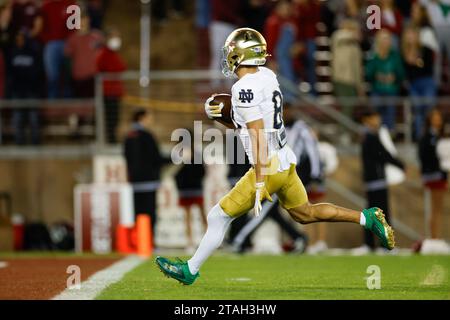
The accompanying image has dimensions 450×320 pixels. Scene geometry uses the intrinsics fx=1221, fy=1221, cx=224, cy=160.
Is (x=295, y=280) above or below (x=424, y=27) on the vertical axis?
below

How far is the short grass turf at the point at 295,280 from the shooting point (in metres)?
8.76

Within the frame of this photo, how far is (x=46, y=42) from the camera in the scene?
1786 centimetres

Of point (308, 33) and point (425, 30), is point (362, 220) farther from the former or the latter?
point (308, 33)

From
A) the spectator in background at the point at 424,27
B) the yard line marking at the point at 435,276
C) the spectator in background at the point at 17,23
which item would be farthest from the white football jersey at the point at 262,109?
the spectator in background at the point at 17,23

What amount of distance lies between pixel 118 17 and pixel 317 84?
4249 mm

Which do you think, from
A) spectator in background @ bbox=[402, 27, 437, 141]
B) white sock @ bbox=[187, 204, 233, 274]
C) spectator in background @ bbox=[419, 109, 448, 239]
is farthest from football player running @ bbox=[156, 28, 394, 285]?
spectator in background @ bbox=[402, 27, 437, 141]

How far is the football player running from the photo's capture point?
8930 mm

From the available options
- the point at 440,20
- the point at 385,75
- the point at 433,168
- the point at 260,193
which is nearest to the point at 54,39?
the point at 385,75

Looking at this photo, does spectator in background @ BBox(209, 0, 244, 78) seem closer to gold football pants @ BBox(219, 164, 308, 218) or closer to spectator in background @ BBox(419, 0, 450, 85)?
spectator in background @ BBox(419, 0, 450, 85)

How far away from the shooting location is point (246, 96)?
29.2 feet

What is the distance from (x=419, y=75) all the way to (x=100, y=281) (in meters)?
8.08
